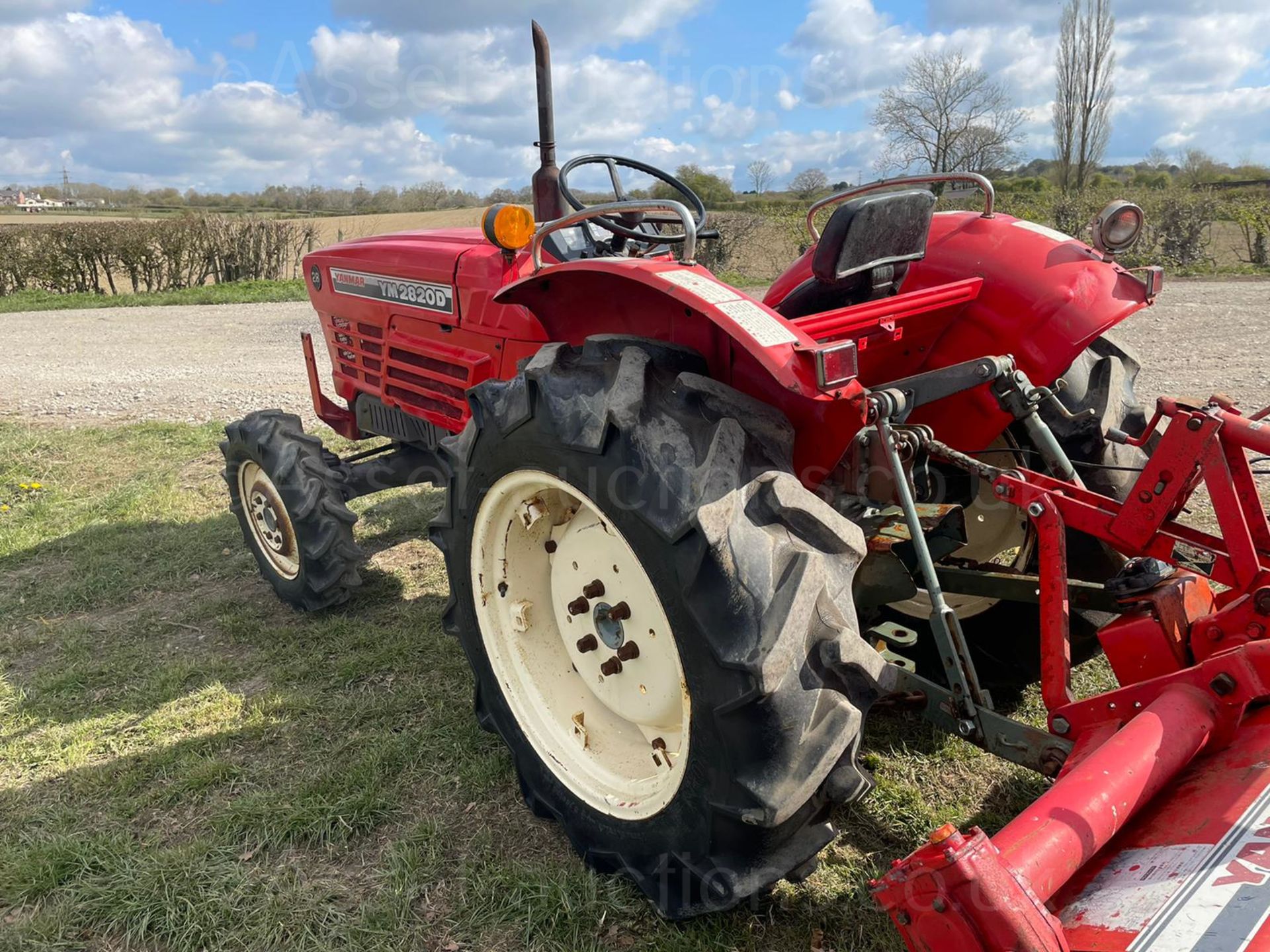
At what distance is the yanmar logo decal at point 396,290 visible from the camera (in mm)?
3053

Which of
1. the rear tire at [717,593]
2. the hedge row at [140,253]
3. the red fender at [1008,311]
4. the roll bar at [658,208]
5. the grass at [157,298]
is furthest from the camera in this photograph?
the hedge row at [140,253]

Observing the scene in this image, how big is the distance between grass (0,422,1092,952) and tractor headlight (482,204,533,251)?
4.52ft

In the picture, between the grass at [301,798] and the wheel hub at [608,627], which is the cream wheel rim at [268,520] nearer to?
the grass at [301,798]

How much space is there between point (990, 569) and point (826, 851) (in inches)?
32.6

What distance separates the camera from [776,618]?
1.48 meters

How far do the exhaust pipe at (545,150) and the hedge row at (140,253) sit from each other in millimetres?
14381

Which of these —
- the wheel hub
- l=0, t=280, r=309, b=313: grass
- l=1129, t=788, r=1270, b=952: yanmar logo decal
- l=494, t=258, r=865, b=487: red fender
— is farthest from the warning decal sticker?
l=0, t=280, r=309, b=313: grass

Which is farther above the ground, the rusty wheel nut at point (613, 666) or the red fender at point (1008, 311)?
the red fender at point (1008, 311)

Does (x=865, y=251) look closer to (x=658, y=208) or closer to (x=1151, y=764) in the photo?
(x=658, y=208)

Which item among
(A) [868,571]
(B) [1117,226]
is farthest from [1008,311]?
(A) [868,571]

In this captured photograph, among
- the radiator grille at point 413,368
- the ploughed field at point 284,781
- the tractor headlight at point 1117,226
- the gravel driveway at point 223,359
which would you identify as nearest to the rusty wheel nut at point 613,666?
the ploughed field at point 284,781

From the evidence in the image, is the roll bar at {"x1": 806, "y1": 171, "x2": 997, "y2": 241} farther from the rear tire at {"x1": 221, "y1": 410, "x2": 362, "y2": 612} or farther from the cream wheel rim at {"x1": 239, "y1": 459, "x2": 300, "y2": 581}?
the cream wheel rim at {"x1": 239, "y1": 459, "x2": 300, "y2": 581}

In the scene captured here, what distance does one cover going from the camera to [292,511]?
3.22 metres

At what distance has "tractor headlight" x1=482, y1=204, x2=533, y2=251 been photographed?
2.66 m
